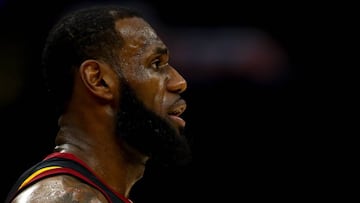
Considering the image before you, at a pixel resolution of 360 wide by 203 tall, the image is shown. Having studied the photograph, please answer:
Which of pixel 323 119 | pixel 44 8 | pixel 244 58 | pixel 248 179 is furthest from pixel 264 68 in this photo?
pixel 44 8

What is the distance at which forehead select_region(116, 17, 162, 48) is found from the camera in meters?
2.19

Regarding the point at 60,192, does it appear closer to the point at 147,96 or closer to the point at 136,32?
the point at 147,96

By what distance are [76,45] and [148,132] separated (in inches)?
13.0

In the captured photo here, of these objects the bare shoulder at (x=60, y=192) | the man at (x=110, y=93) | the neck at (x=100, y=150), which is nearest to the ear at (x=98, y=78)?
the man at (x=110, y=93)

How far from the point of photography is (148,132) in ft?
7.31

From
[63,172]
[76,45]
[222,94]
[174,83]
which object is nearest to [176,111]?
[174,83]

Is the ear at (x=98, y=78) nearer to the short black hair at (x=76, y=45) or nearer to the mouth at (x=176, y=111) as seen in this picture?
the short black hair at (x=76, y=45)

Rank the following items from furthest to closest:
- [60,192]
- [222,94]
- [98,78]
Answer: [222,94], [98,78], [60,192]

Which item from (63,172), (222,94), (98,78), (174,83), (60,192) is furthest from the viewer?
(222,94)

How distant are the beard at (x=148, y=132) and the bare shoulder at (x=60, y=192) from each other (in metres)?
0.32

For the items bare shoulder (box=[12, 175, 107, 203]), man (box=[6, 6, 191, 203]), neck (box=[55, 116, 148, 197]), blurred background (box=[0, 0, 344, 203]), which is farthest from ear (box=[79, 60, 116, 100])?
blurred background (box=[0, 0, 344, 203])

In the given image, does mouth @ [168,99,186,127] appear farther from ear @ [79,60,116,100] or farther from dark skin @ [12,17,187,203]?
ear @ [79,60,116,100]

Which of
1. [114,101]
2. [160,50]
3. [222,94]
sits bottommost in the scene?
[222,94]

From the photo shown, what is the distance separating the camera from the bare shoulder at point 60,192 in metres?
1.79
